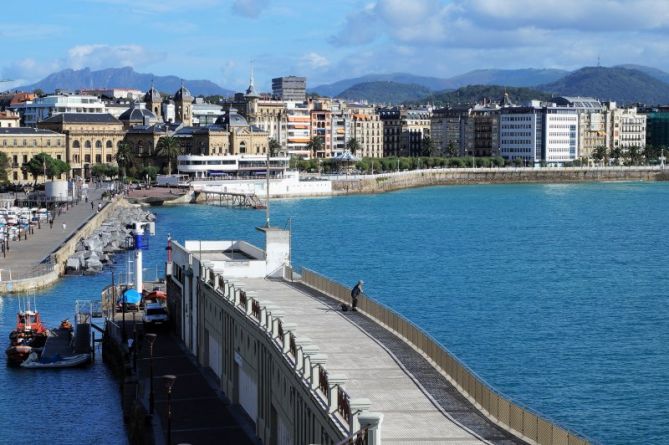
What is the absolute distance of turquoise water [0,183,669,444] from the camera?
3033cm

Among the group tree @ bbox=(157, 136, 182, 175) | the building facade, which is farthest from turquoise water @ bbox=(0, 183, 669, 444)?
tree @ bbox=(157, 136, 182, 175)

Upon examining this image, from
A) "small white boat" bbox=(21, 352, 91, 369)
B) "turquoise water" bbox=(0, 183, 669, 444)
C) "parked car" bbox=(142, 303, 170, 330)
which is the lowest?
"turquoise water" bbox=(0, 183, 669, 444)

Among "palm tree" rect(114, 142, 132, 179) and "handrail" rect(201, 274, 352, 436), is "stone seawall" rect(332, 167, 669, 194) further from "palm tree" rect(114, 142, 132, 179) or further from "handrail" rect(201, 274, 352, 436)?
"handrail" rect(201, 274, 352, 436)

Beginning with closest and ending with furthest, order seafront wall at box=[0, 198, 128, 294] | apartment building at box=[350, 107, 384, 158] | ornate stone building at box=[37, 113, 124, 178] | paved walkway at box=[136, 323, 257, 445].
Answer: paved walkway at box=[136, 323, 257, 445] < seafront wall at box=[0, 198, 128, 294] < ornate stone building at box=[37, 113, 124, 178] < apartment building at box=[350, 107, 384, 158]

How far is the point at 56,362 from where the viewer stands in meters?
34.4

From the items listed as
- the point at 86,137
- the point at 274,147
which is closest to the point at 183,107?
the point at 274,147

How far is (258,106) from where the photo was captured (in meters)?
170

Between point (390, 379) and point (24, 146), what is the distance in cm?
11206

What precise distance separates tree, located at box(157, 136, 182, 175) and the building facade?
10.5 m

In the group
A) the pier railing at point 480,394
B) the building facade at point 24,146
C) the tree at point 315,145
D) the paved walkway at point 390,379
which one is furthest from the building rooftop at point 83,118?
the pier railing at point 480,394

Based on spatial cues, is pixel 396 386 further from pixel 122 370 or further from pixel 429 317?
pixel 429 317

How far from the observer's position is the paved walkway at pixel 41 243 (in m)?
54.6

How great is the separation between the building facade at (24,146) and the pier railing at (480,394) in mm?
102509

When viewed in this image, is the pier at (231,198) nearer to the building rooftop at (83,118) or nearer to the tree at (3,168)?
the tree at (3,168)
